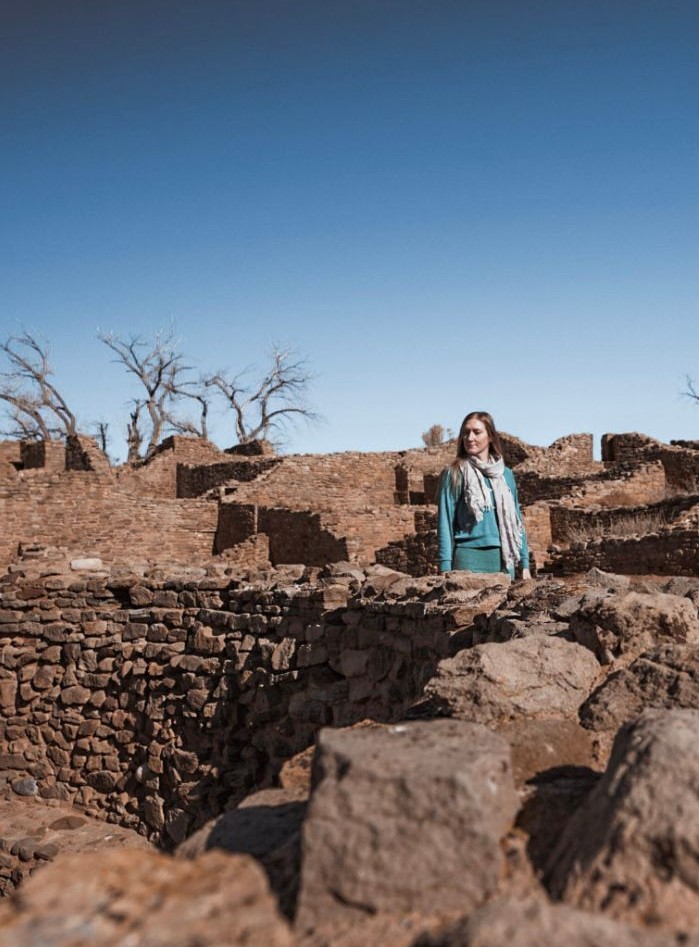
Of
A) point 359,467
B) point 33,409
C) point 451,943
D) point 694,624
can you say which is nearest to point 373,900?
point 451,943

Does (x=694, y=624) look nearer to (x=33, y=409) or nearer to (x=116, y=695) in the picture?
(x=116, y=695)

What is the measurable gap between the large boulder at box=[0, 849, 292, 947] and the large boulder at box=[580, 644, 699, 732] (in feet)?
4.92

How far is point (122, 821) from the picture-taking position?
24.7ft

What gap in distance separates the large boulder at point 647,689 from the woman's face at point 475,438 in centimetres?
326

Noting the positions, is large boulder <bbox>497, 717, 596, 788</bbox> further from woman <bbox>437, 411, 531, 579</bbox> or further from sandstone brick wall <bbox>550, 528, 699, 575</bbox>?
sandstone brick wall <bbox>550, 528, 699, 575</bbox>

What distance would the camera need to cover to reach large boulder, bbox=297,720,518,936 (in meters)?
1.76

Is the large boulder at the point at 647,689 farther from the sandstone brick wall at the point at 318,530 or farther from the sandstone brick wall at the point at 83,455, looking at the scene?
the sandstone brick wall at the point at 83,455

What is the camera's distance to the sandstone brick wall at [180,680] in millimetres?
5988

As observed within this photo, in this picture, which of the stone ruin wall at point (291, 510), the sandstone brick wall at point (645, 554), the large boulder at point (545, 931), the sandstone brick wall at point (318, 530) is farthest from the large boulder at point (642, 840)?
the sandstone brick wall at point (318, 530)

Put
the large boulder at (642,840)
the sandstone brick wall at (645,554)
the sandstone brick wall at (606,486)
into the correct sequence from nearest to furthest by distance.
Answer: the large boulder at (642,840)
the sandstone brick wall at (645,554)
the sandstone brick wall at (606,486)

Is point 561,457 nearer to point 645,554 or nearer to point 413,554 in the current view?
point 413,554

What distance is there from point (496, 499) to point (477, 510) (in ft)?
0.58

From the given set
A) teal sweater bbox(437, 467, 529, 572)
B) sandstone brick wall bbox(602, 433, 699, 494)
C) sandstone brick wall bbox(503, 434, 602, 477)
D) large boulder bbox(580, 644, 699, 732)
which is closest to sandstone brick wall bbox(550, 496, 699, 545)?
sandstone brick wall bbox(602, 433, 699, 494)

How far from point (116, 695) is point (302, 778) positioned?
220 inches
